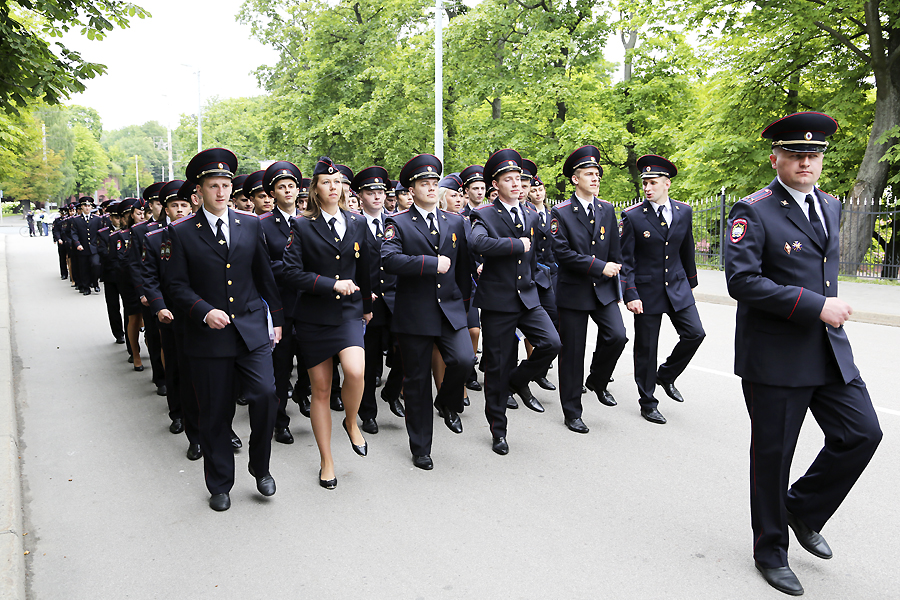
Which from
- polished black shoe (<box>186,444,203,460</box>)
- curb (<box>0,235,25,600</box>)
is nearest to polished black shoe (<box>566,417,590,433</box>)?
polished black shoe (<box>186,444,203,460</box>)

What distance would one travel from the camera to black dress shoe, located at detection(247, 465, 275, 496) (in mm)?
4746

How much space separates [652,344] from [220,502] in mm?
3873

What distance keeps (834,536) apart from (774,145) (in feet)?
7.11

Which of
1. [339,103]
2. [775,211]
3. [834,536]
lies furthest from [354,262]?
[339,103]

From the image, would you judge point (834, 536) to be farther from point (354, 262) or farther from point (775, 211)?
point (354, 262)

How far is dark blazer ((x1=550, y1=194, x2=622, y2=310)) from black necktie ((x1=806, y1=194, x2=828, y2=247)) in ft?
8.39

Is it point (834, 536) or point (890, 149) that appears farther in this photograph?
point (890, 149)

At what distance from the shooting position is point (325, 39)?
2792 cm

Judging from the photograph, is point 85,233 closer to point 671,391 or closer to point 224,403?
point 224,403

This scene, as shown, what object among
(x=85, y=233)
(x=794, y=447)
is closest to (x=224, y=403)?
→ (x=794, y=447)

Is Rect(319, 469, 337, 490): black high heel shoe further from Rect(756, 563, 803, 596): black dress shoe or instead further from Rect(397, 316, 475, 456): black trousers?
Rect(756, 563, 803, 596): black dress shoe

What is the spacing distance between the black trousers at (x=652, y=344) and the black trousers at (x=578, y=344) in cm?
29

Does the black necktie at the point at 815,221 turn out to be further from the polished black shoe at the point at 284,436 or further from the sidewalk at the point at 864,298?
the sidewalk at the point at 864,298

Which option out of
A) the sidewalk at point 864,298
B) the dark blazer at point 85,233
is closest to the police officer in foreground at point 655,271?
the sidewalk at point 864,298
